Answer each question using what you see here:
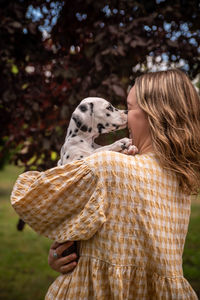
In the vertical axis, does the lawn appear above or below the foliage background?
below

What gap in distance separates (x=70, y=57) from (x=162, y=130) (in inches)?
55.2

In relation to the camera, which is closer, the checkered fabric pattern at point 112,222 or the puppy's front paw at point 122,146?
the checkered fabric pattern at point 112,222

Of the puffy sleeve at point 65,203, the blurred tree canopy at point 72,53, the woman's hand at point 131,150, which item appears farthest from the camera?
the blurred tree canopy at point 72,53

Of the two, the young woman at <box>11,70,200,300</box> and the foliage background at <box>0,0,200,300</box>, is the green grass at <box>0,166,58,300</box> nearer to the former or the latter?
the foliage background at <box>0,0,200,300</box>

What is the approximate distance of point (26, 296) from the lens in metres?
4.11

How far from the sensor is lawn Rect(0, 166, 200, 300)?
4242 millimetres

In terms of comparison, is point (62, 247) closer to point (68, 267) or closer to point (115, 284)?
point (68, 267)

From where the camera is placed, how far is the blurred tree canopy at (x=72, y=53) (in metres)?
2.57

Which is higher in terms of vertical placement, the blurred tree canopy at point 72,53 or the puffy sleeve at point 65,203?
the blurred tree canopy at point 72,53

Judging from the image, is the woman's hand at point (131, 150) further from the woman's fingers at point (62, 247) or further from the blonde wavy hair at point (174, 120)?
the woman's fingers at point (62, 247)

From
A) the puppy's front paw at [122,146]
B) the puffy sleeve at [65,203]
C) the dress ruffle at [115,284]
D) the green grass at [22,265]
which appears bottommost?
the green grass at [22,265]

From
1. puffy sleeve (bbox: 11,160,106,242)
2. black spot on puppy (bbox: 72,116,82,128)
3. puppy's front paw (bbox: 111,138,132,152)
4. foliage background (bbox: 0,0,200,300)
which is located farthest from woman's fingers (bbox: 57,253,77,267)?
foliage background (bbox: 0,0,200,300)

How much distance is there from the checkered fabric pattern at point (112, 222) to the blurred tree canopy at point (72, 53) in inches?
43.5

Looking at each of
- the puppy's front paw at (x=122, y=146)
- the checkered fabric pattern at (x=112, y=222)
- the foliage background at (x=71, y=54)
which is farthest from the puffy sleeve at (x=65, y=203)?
the foliage background at (x=71, y=54)
